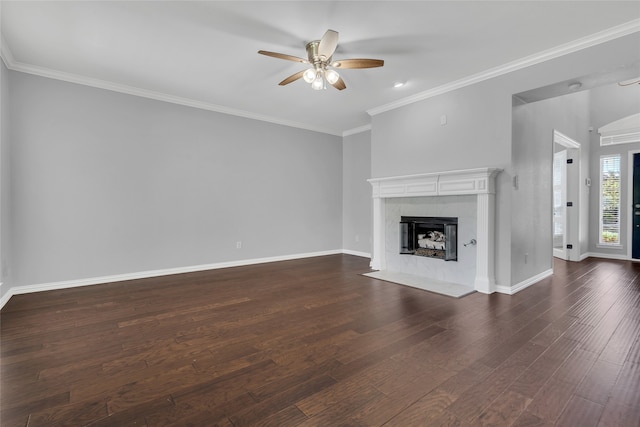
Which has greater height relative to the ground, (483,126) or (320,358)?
(483,126)

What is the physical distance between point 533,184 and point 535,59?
163 centimetres

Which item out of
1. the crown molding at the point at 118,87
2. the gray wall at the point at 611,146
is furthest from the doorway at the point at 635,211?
the crown molding at the point at 118,87

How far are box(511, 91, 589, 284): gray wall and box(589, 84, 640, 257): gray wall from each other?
191 centimetres

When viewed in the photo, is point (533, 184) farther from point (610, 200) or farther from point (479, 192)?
point (610, 200)

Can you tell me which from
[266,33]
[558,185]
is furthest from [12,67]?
[558,185]

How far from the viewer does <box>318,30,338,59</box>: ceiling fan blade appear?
8.14 ft

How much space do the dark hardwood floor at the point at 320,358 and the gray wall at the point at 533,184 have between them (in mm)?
572

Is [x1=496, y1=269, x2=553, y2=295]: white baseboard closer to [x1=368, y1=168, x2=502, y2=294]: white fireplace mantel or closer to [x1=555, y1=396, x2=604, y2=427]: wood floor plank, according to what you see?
[x1=368, y1=168, x2=502, y2=294]: white fireplace mantel

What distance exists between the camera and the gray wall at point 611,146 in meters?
5.83

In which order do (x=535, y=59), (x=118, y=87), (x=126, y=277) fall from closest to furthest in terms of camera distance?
1. (x=535, y=59)
2. (x=118, y=87)
3. (x=126, y=277)

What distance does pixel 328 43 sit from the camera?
259 centimetres

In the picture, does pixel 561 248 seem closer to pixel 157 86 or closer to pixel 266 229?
pixel 266 229

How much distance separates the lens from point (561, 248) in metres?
6.08

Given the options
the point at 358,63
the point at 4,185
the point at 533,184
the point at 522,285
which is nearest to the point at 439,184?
the point at 533,184
